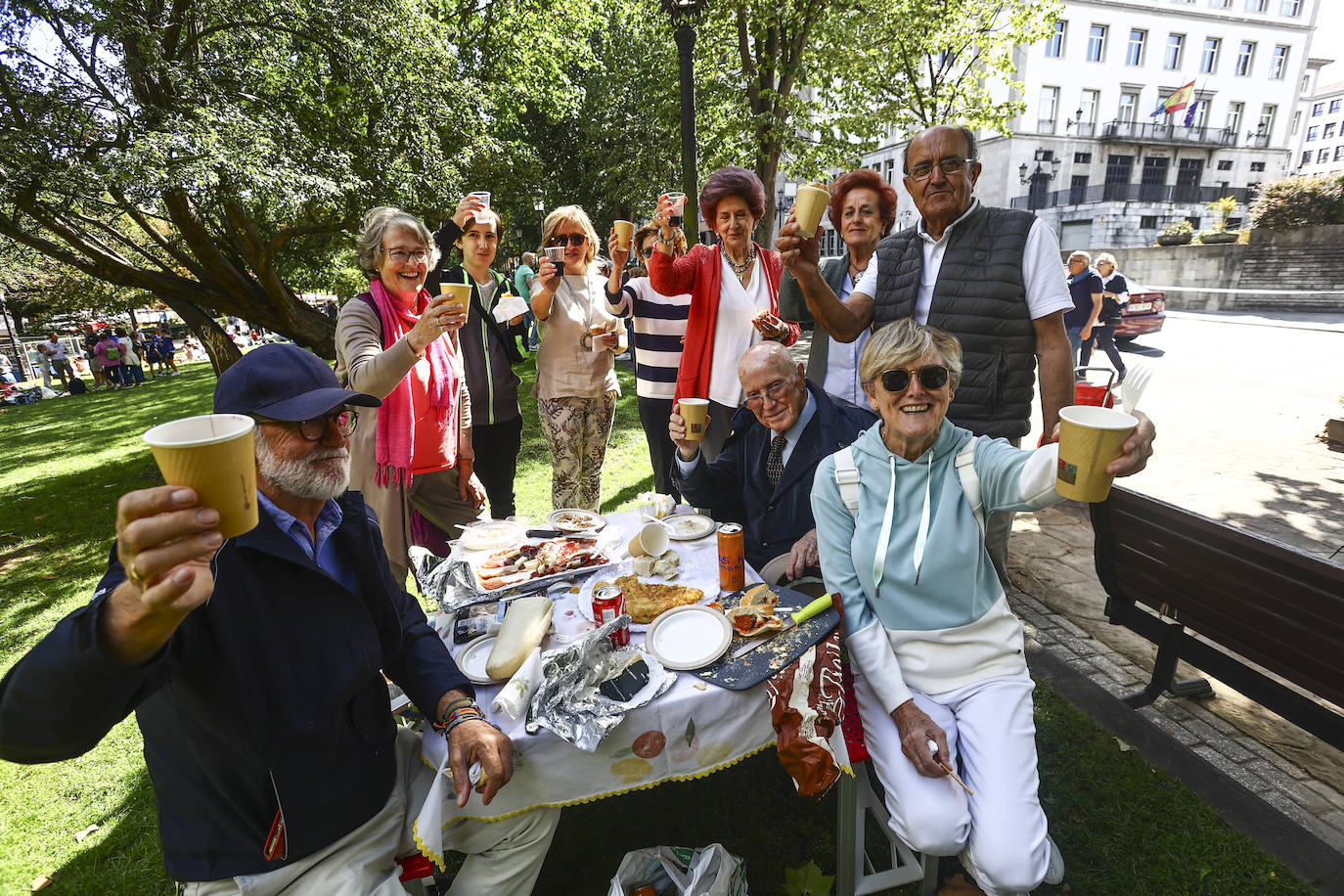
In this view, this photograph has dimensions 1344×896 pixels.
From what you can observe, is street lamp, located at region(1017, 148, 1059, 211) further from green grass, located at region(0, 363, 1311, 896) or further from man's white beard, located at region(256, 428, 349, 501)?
Result: man's white beard, located at region(256, 428, 349, 501)

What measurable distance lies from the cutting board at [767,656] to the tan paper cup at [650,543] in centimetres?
63

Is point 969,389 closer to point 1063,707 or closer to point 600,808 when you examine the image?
point 1063,707

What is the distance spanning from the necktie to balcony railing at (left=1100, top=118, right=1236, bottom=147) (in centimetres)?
4566

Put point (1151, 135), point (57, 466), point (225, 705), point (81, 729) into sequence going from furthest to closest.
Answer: point (1151, 135) → point (57, 466) → point (225, 705) → point (81, 729)

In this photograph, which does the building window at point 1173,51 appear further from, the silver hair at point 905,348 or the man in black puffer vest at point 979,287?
the silver hair at point 905,348

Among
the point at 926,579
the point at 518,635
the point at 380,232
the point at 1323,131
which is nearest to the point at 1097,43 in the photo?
the point at 380,232

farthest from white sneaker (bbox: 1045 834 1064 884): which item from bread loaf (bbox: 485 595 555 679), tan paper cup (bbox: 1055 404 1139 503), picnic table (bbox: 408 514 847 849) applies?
bread loaf (bbox: 485 595 555 679)

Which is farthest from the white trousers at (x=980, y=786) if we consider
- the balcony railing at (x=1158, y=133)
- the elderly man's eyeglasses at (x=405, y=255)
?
the balcony railing at (x=1158, y=133)

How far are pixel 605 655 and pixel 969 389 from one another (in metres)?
2.09

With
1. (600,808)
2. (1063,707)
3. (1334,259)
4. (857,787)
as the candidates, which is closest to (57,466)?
(600,808)

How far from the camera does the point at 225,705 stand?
60.2 inches

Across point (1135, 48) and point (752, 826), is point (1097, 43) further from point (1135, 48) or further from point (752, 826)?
point (752, 826)

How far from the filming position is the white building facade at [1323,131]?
6144 cm

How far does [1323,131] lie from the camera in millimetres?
63875
